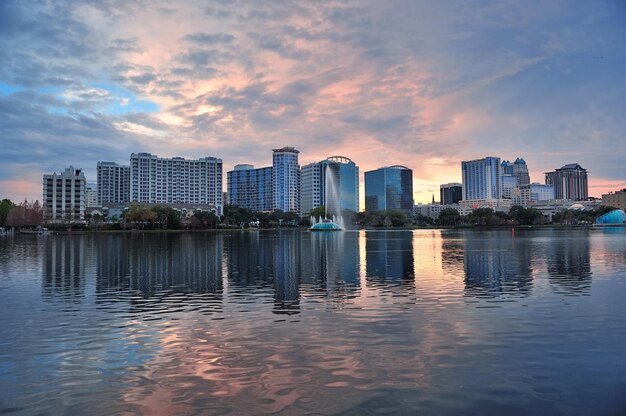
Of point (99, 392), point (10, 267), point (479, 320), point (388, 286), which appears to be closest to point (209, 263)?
point (10, 267)

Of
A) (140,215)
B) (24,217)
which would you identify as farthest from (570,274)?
(24,217)

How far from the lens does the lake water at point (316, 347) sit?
10.6m

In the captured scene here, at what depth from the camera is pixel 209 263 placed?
43281 mm

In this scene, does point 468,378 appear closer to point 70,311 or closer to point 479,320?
point 479,320

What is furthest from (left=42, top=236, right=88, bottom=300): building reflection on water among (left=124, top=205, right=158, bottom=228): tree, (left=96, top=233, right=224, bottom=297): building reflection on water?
(left=124, top=205, right=158, bottom=228): tree

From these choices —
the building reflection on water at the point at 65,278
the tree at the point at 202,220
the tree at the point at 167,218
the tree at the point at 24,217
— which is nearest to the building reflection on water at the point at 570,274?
the building reflection on water at the point at 65,278

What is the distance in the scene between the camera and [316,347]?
14.8 m

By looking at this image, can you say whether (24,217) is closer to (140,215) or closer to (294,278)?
(140,215)

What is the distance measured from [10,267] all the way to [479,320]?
3959 cm

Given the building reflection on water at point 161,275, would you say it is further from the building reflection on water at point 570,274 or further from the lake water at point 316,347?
the building reflection on water at point 570,274

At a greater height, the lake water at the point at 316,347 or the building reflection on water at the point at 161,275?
the building reflection on water at the point at 161,275

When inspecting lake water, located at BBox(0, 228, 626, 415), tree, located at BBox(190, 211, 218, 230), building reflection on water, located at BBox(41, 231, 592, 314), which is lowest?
lake water, located at BBox(0, 228, 626, 415)

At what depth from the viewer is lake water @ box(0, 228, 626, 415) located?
10.6 m

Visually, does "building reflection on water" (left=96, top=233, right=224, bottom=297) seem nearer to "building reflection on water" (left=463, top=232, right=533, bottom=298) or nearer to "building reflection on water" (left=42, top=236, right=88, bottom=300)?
"building reflection on water" (left=42, top=236, right=88, bottom=300)
